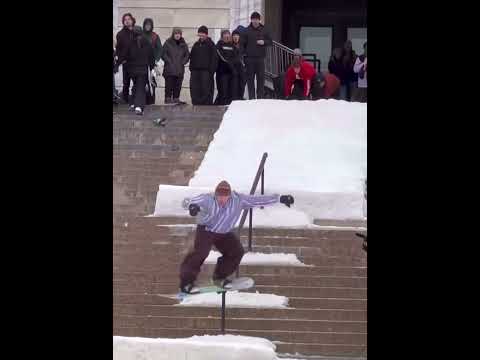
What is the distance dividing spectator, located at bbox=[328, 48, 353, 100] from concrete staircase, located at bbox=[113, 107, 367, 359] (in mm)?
6554

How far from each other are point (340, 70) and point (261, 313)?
10.2 meters

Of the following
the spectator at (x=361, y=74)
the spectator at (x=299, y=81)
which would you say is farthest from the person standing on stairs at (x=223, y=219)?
the spectator at (x=361, y=74)

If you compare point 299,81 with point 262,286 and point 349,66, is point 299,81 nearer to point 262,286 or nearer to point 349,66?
point 349,66

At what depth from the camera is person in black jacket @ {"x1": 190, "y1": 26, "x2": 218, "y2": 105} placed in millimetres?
19250

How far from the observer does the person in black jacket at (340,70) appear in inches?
835

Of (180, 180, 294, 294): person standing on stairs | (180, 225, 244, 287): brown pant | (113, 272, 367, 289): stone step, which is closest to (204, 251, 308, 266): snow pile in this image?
(113, 272, 367, 289): stone step

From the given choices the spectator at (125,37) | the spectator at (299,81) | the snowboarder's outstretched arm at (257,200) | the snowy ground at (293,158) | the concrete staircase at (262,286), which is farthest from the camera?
the spectator at (299,81)

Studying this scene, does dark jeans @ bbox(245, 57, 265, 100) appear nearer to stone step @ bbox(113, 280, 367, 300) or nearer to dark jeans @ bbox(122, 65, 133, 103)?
dark jeans @ bbox(122, 65, 133, 103)

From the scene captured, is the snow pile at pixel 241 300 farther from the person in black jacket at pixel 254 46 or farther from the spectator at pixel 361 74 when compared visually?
the spectator at pixel 361 74

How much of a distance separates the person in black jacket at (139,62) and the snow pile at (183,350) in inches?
376
